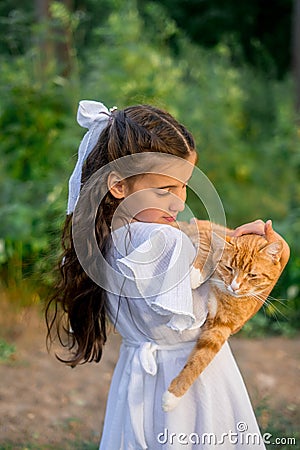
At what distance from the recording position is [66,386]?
425 centimetres

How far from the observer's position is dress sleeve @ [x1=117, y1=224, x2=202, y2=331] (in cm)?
188

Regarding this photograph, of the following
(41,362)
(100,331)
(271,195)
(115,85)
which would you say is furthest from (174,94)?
(100,331)

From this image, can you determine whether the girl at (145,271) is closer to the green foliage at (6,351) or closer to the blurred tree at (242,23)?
the green foliage at (6,351)

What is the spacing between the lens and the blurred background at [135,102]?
505 cm

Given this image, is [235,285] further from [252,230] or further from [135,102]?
[135,102]

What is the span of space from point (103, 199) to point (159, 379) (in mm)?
520

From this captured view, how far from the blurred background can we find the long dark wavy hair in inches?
22.5

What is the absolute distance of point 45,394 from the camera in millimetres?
4133

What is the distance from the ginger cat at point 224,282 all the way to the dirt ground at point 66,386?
162cm

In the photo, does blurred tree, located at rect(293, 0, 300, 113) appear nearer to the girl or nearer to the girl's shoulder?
the girl

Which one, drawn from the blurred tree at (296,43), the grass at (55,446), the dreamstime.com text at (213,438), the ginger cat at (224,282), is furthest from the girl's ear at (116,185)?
the blurred tree at (296,43)

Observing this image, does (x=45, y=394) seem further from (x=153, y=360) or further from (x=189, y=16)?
(x=189, y=16)

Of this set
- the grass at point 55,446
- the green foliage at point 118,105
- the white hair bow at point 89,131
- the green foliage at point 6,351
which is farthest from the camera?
the green foliage at point 118,105

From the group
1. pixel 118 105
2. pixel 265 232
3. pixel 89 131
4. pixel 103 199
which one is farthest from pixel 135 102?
pixel 118 105
